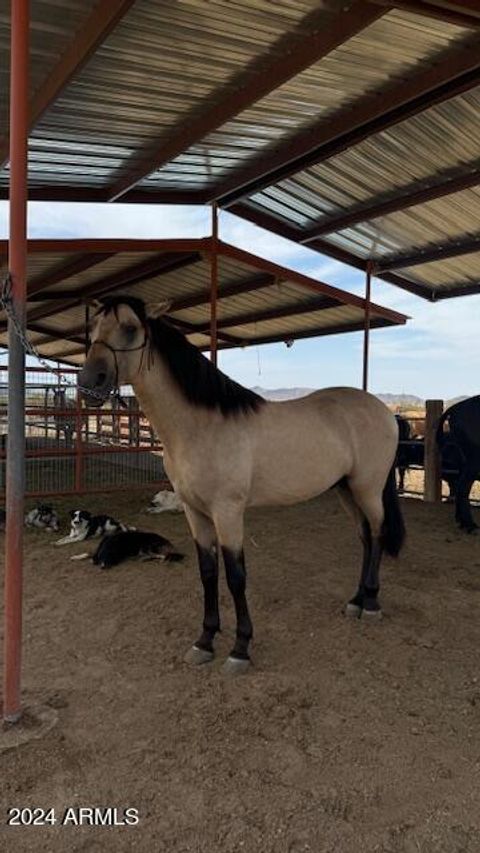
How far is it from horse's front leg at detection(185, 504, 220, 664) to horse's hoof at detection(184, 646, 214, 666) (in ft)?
0.06

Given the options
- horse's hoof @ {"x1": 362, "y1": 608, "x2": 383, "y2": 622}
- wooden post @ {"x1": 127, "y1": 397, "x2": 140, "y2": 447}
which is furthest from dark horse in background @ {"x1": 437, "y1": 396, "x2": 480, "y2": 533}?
wooden post @ {"x1": 127, "y1": 397, "x2": 140, "y2": 447}

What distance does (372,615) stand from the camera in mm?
3736

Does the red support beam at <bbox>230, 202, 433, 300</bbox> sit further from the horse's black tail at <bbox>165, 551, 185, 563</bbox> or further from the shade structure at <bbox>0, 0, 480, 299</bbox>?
the horse's black tail at <bbox>165, 551, 185, 563</bbox>

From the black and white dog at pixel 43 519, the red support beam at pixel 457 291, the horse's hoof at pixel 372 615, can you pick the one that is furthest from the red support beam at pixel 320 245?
the horse's hoof at pixel 372 615

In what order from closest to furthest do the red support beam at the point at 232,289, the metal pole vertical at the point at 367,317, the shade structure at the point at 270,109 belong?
1. the shade structure at the point at 270,109
2. the red support beam at the point at 232,289
3. the metal pole vertical at the point at 367,317

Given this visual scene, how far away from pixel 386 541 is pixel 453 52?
3482 mm

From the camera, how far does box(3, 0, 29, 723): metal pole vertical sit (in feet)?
7.75

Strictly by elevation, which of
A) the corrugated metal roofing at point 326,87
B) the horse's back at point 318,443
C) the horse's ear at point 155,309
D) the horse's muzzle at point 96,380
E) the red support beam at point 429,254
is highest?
the corrugated metal roofing at point 326,87

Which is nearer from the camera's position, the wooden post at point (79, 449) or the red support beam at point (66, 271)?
the wooden post at point (79, 449)

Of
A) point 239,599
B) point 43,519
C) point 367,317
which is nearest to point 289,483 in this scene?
point 239,599

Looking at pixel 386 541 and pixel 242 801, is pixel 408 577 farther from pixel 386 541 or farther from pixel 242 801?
pixel 242 801

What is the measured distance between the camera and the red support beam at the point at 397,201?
5.79 m

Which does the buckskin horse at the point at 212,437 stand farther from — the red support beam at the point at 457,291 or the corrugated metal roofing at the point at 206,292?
the red support beam at the point at 457,291

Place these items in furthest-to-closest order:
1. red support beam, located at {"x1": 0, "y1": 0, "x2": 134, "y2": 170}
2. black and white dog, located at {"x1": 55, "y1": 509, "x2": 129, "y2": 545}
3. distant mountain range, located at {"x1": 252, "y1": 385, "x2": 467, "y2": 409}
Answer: distant mountain range, located at {"x1": 252, "y1": 385, "x2": 467, "y2": 409}, black and white dog, located at {"x1": 55, "y1": 509, "x2": 129, "y2": 545}, red support beam, located at {"x1": 0, "y1": 0, "x2": 134, "y2": 170}
